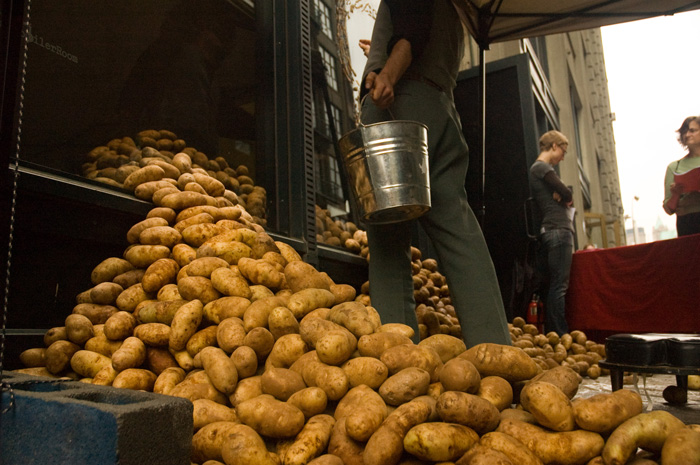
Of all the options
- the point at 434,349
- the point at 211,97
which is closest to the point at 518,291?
the point at 211,97

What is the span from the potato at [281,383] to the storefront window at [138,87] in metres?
1.45

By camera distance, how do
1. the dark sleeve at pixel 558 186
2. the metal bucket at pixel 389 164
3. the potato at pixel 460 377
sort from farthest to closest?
the dark sleeve at pixel 558 186 < the metal bucket at pixel 389 164 < the potato at pixel 460 377

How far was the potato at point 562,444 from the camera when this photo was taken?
1.10 metres

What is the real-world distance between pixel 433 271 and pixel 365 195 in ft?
7.24

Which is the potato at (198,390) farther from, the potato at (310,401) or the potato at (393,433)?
the potato at (393,433)

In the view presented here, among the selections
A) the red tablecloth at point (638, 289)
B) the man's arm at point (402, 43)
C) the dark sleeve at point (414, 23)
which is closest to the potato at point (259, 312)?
the man's arm at point (402, 43)

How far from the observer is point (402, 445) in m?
1.12

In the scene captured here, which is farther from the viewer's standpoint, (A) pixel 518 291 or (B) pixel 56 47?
(A) pixel 518 291

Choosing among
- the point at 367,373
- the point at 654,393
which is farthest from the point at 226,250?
the point at 654,393

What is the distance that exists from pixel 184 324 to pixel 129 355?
0.18 metres

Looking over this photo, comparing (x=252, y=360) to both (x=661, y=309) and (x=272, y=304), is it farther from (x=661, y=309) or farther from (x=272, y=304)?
(x=661, y=309)

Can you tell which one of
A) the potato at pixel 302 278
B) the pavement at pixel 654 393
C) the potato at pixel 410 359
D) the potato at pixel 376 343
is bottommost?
the pavement at pixel 654 393

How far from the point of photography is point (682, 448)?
100cm

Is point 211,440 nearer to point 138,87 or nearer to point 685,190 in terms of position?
point 138,87
